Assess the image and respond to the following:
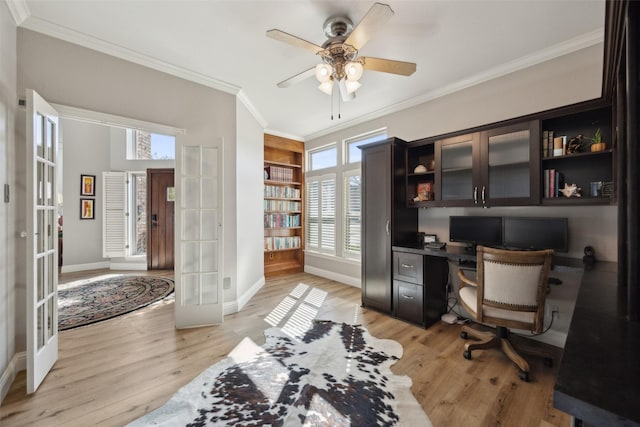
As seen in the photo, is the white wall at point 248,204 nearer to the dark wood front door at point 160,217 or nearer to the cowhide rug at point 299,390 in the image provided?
the cowhide rug at point 299,390

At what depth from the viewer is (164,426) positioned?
4.94 ft

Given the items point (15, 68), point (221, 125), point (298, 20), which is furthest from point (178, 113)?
point (298, 20)

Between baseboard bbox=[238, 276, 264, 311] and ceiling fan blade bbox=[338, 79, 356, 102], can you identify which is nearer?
ceiling fan blade bbox=[338, 79, 356, 102]

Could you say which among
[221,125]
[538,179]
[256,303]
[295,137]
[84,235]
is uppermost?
[295,137]

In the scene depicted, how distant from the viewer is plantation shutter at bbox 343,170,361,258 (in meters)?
Result: 4.32

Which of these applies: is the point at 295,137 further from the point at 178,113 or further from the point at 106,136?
the point at 106,136

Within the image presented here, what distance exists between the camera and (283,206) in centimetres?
504

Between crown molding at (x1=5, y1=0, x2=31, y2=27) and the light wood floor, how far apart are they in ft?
9.13

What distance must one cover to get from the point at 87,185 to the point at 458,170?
23.0 ft

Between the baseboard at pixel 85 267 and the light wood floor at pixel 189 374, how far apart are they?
3.42m

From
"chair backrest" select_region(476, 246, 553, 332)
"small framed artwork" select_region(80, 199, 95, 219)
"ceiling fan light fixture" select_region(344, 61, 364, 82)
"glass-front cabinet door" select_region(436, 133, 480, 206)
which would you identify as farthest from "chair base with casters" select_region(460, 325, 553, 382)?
"small framed artwork" select_region(80, 199, 95, 219)

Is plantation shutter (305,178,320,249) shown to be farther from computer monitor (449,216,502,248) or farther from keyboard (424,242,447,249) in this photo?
computer monitor (449,216,502,248)

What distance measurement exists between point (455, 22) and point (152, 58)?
2.88m

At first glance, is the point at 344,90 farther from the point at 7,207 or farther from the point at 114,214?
the point at 114,214
